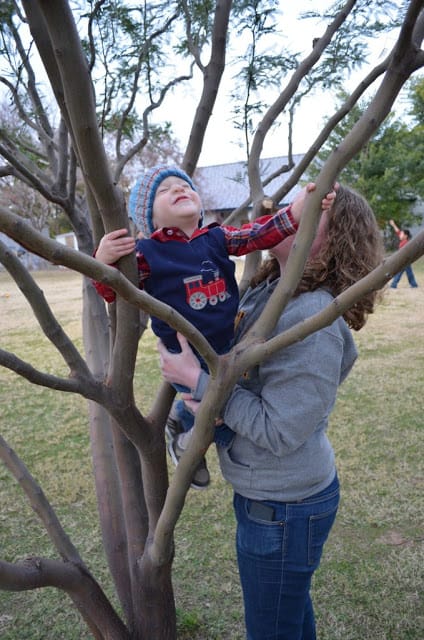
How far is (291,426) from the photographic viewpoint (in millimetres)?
1400

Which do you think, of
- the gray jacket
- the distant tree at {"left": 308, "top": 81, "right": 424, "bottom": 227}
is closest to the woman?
the gray jacket

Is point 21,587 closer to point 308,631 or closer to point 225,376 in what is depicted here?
point 225,376

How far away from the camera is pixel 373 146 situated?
859 inches

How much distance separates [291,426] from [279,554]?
39 centimetres

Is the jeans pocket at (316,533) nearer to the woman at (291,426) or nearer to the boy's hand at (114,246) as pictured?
the woman at (291,426)

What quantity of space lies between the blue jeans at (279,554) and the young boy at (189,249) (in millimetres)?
480

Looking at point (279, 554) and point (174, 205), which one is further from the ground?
point (174, 205)

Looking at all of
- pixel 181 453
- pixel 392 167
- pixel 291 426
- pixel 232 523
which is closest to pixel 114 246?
pixel 291 426

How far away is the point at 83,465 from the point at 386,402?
9.38 ft

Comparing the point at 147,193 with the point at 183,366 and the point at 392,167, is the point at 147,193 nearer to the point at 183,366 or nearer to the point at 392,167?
the point at 183,366

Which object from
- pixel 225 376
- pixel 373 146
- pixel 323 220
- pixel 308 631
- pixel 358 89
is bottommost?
pixel 308 631

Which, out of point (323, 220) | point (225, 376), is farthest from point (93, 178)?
point (323, 220)

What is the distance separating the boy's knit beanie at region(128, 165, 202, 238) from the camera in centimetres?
166

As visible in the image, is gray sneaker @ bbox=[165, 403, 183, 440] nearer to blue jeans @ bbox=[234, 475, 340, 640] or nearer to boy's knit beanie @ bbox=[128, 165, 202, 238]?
blue jeans @ bbox=[234, 475, 340, 640]
